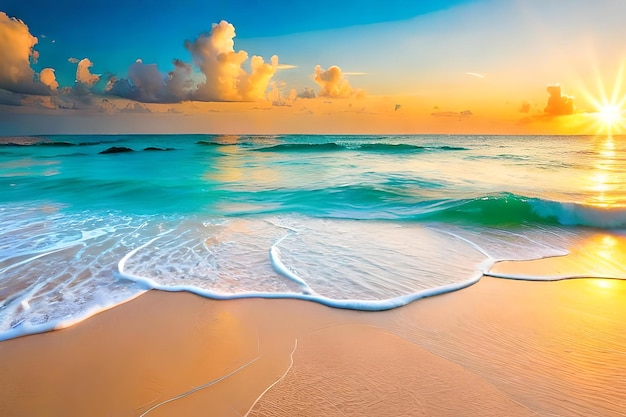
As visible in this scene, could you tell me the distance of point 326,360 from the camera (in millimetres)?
2762

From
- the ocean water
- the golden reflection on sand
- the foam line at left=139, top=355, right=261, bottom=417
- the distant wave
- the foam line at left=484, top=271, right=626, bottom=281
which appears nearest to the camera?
the foam line at left=139, top=355, right=261, bottom=417

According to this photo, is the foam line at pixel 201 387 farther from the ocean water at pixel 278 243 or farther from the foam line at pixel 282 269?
the foam line at pixel 282 269

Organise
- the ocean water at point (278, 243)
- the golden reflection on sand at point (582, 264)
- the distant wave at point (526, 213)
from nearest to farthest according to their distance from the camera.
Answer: the ocean water at point (278, 243) < the golden reflection on sand at point (582, 264) < the distant wave at point (526, 213)

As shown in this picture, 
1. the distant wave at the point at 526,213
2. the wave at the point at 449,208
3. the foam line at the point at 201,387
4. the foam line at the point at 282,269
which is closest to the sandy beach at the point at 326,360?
the foam line at the point at 201,387

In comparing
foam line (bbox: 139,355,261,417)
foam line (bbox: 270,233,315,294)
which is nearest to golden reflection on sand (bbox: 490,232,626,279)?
foam line (bbox: 270,233,315,294)

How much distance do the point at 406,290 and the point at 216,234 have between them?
158 inches

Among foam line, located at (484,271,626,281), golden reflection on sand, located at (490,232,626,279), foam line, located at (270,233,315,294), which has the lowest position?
golden reflection on sand, located at (490,232,626,279)

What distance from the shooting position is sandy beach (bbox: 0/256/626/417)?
230cm

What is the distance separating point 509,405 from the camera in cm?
227

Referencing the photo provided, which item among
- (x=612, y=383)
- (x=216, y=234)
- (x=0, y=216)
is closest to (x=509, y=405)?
(x=612, y=383)

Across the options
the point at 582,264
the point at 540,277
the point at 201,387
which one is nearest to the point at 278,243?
the point at 201,387

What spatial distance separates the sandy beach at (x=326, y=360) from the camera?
2299mm

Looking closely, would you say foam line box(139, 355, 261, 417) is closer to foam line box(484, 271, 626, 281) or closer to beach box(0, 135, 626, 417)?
beach box(0, 135, 626, 417)

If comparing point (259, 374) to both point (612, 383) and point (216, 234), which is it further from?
point (216, 234)
